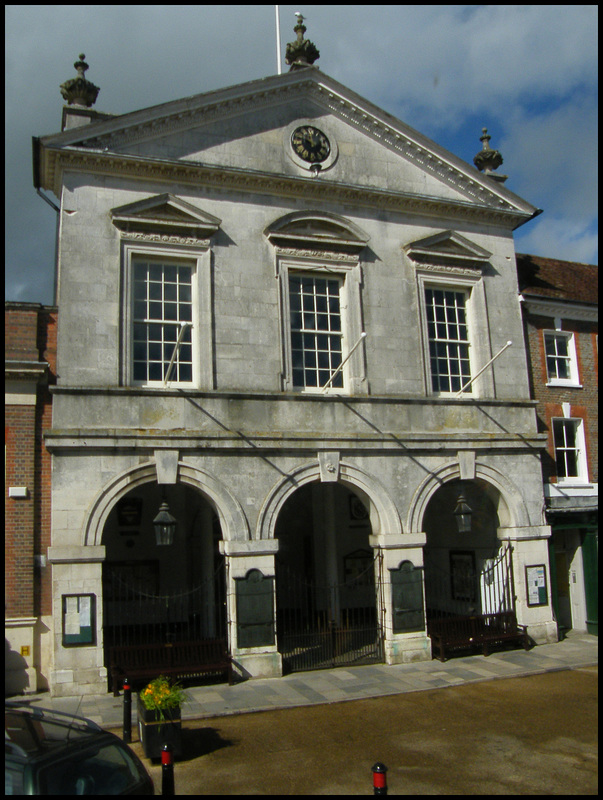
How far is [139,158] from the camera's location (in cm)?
1455

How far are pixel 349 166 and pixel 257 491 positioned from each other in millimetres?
8313

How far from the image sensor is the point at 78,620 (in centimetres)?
1288

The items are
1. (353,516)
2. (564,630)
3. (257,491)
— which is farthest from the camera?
(353,516)

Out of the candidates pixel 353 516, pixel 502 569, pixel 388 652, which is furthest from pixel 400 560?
pixel 353 516

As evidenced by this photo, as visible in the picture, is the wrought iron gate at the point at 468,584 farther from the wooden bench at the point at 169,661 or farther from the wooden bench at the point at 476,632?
the wooden bench at the point at 169,661

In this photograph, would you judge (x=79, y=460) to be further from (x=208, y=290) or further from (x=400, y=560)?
(x=400, y=560)

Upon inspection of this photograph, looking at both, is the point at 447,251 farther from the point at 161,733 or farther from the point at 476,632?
the point at 161,733

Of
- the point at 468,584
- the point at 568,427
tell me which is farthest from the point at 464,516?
the point at 568,427

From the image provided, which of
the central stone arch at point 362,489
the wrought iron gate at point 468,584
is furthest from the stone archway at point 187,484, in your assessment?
the wrought iron gate at point 468,584

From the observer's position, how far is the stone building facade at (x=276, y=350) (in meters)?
13.9

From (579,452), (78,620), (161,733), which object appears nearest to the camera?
(161,733)

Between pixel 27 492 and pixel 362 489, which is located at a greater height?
pixel 27 492

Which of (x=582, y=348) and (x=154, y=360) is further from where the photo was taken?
(x=582, y=348)

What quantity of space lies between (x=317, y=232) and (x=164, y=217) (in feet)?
11.9
